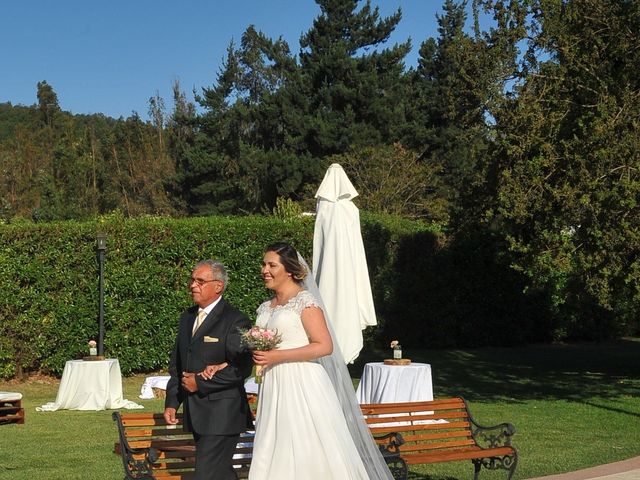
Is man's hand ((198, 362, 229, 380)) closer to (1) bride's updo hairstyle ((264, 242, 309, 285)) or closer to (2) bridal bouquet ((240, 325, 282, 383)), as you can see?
(2) bridal bouquet ((240, 325, 282, 383))

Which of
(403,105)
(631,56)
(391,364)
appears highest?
(403,105)

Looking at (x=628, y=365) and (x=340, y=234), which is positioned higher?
(x=340, y=234)

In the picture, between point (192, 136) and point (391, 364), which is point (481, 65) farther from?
point (192, 136)

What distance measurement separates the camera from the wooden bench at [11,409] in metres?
12.6

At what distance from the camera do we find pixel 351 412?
22.0 feet

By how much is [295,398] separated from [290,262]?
87 cm

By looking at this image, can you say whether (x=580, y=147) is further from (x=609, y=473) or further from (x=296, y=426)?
(x=296, y=426)

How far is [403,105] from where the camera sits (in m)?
41.9

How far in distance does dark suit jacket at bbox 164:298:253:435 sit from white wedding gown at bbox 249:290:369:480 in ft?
0.68

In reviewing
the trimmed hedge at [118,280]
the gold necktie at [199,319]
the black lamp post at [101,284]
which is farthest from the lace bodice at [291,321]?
the trimmed hedge at [118,280]

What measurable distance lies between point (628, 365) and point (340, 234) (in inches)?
425

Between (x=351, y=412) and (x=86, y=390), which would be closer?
(x=351, y=412)

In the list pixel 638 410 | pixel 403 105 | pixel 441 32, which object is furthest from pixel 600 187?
pixel 441 32

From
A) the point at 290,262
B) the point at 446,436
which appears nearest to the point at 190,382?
the point at 290,262
